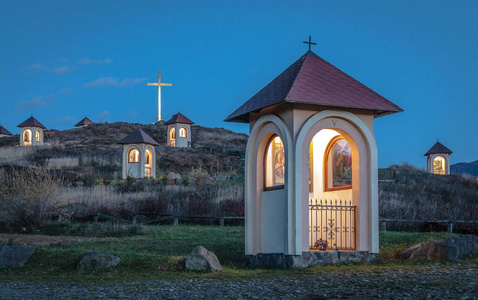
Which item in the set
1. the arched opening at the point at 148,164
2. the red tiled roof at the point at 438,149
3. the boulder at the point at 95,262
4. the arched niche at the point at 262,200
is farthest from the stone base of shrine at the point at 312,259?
the red tiled roof at the point at 438,149

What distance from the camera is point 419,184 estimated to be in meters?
32.8

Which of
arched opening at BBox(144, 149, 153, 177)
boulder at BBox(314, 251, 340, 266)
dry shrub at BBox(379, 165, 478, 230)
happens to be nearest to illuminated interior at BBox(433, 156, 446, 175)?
dry shrub at BBox(379, 165, 478, 230)

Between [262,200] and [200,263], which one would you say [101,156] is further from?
[200,263]

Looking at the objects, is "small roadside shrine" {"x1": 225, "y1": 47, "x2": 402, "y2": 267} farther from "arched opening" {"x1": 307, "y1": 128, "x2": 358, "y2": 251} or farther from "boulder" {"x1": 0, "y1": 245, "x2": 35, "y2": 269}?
"boulder" {"x1": 0, "y1": 245, "x2": 35, "y2": 269}

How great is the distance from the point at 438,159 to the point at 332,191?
40.3 m

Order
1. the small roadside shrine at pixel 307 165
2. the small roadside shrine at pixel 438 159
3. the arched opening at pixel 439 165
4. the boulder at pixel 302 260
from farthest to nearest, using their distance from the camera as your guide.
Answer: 1. the arched opening at pixel 439 165
2. the small roadside shrine at pixel 438 159
3. the small roadside shrine at pixel 307 165
4. the boulder at pixel 302 260

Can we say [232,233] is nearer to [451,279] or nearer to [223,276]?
[223,276]

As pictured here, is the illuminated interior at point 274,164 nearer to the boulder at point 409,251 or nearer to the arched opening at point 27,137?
the boulder at point 409,251

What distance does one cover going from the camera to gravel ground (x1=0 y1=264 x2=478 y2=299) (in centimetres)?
817

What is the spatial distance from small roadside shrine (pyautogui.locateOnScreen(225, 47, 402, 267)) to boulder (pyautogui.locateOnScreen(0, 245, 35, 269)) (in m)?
5.13

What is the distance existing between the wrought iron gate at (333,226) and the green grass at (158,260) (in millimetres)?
948

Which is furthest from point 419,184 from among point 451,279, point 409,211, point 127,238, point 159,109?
point 159,109

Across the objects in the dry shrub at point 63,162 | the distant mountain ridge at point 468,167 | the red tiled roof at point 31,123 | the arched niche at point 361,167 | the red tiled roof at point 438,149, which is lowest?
the arched niche at point 361,167

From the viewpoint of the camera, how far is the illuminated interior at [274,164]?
1288cm
